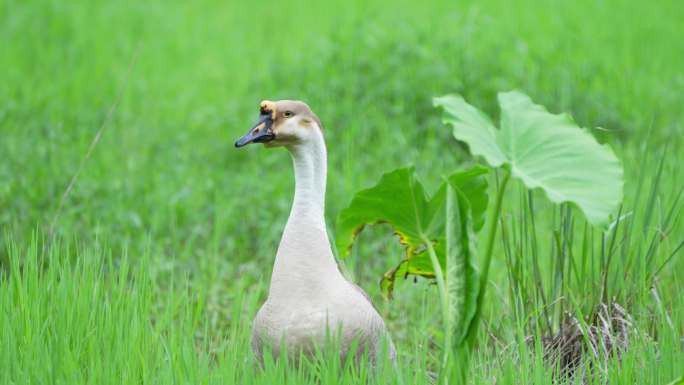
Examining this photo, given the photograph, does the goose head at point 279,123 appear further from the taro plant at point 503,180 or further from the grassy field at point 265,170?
the grassy field at point 265,170

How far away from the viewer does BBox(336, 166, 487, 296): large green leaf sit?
103 inches

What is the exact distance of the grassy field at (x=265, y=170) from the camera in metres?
2.89

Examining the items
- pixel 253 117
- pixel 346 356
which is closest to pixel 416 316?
pixel 346 356

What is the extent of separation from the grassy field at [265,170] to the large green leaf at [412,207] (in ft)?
0.99

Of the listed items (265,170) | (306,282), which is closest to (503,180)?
(306,282)

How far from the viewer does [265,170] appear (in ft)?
18.7

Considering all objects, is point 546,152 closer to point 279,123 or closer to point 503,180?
point 503,180

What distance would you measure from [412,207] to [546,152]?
1.35ft

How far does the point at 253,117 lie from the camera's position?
6031 mm

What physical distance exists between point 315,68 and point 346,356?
375 centimetres

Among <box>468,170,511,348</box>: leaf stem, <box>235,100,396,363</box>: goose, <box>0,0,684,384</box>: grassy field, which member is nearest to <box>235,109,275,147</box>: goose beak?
<box>235,100,396,363</box>: goose

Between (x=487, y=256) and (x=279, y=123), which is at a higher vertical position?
(x=279, y=123)

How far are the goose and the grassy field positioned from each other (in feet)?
0.33

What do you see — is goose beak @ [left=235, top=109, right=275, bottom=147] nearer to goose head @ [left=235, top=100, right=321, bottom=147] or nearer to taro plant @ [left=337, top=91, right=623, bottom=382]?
goose head @ [left=235, top=100, right=321, bottom=147]
